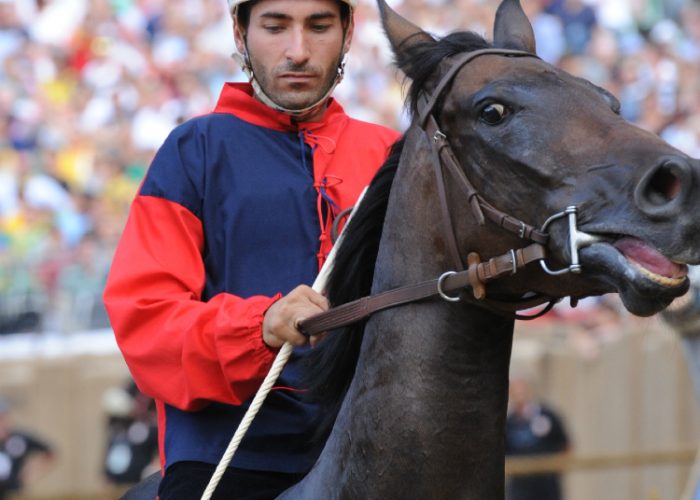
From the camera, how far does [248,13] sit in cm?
404

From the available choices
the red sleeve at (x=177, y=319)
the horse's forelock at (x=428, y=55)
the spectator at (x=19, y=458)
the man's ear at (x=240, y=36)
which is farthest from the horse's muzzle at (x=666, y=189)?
the spectator at (x=19, y=458)

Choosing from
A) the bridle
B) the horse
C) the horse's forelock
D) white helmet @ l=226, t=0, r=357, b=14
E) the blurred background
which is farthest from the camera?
the blurred background

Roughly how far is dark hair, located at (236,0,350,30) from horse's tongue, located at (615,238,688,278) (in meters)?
1.47

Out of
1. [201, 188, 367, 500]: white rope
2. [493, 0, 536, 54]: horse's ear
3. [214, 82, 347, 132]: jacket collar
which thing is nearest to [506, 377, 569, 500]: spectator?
[214, 82, 347, 132]: jacket collar

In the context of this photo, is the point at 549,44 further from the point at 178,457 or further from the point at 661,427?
the point at 178,457

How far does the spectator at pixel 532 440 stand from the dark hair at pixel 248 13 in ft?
22.3

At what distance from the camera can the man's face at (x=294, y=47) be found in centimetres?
392

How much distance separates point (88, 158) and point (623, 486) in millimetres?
6005

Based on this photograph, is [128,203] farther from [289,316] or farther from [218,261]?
[289,316]

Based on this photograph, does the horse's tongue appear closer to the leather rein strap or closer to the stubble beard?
the leather rein strap

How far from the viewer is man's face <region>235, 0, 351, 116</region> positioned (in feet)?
12.9

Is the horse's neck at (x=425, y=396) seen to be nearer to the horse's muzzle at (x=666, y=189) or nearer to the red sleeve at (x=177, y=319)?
the red sleeve at (x=177, y=319)

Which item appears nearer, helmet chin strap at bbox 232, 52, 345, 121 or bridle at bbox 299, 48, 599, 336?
bridle at bbox 299, 48, 599, 336

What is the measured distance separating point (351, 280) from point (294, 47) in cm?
75
